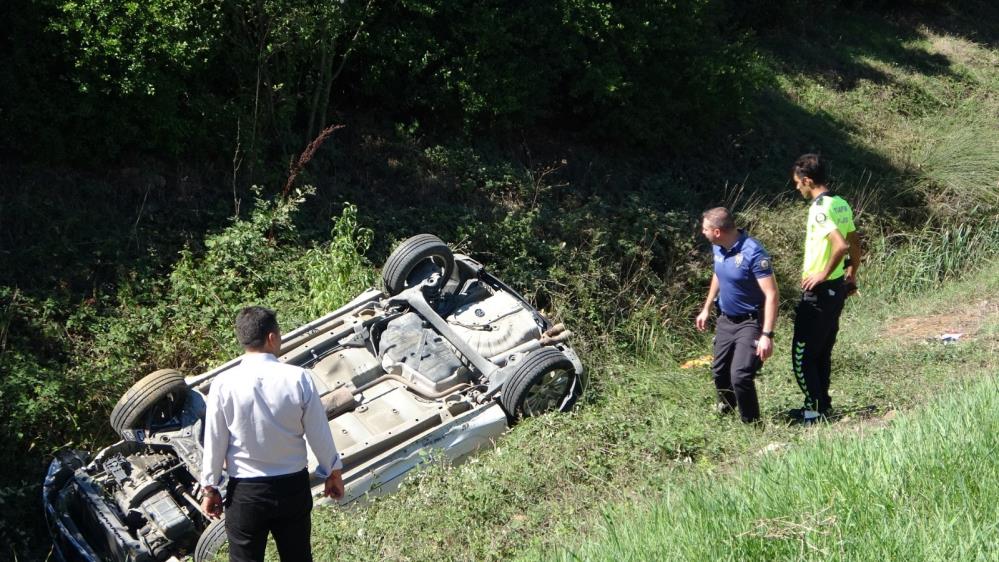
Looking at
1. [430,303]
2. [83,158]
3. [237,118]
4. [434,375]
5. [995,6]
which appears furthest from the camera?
[995,6]

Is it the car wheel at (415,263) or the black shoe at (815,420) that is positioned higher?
the car wheel at (415,263)

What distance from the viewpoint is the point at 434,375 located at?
7305 millimetres

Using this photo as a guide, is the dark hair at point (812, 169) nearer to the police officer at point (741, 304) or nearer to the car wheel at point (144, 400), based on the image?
the police officer at point (741, 304)

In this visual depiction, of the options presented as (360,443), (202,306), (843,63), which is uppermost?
(843,63)

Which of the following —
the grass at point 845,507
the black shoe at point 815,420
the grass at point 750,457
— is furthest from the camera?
the black shoe at point 815,420

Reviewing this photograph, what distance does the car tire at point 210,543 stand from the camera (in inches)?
222

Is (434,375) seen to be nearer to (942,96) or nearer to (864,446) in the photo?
(864,446)

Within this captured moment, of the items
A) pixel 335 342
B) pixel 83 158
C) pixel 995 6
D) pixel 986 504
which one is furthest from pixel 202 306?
pixel 995 6

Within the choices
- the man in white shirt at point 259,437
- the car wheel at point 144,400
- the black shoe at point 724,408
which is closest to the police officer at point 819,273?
the black shoe at point 724,408

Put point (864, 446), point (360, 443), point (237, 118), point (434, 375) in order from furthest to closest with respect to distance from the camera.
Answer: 1. point (237, 118)
2. point (434, 375)
3. point (360, 443)
4. point (864, 446)

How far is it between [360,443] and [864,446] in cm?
326

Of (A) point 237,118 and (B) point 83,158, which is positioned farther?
(A) point 237,118

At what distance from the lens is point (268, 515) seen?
14.6ft

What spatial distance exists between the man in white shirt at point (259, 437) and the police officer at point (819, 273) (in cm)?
369
